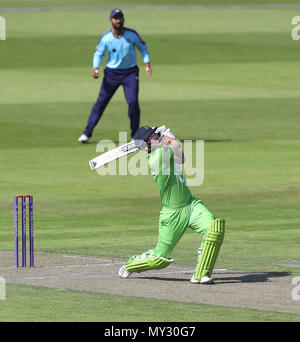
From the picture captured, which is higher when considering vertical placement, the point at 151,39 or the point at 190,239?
the point at 151,39

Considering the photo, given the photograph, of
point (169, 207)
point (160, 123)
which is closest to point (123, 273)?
point (169, 207)

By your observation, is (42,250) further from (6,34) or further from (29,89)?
(6,34)

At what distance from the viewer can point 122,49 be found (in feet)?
83.0

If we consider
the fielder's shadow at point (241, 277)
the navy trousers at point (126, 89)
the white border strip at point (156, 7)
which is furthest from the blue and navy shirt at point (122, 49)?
the white border strip at point (156, 7)

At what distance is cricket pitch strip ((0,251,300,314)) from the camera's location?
12.2 metres

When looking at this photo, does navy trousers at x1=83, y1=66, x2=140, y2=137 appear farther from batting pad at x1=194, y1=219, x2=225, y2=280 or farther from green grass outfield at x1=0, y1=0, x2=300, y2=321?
batting pad at x1=194, y1=219, x2=225, y2=280

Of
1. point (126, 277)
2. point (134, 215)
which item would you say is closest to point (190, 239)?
point (134, 215)

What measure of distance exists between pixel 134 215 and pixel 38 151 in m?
7.43

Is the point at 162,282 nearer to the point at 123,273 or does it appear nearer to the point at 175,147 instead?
the point at 123,273

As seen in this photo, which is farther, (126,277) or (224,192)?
(224,192)

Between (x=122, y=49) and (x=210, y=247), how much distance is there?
1267cm

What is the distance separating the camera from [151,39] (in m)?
53.1

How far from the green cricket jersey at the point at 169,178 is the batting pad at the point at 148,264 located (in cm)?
58

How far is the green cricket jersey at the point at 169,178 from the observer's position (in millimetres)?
13289
